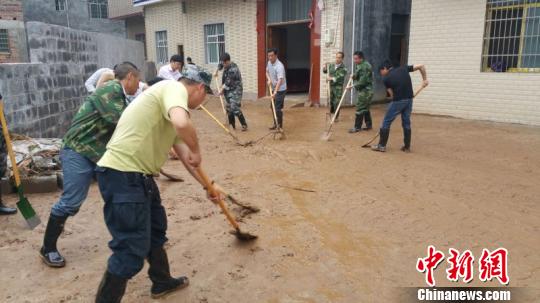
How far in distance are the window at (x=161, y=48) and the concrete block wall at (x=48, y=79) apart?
9.87 meters

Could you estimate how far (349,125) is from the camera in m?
9.04

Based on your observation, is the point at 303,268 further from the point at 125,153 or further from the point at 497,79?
the point at 497,79

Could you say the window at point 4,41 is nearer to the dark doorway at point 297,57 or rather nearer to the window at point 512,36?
the dark doorway at point 297,57

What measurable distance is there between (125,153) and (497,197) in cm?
394

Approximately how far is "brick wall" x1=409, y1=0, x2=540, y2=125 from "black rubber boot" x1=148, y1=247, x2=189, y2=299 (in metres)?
8.25

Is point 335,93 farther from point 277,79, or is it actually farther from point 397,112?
point 397,112

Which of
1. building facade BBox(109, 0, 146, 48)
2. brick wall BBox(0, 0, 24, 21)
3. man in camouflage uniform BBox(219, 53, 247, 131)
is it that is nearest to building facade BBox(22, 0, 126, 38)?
building facade BBox(109, 0, 146, 48)

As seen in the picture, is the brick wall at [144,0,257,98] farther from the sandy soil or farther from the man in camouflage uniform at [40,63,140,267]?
the man in camouflage uniform at [40,63,140,267]

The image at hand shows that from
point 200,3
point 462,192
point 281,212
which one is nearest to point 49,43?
point 281,212

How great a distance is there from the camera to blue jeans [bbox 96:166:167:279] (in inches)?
91.5

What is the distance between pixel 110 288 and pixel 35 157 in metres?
3.47

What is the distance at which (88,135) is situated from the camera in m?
3.14

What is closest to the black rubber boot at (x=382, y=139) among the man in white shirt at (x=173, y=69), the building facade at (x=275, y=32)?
the man in white shirt at (x=173, y=69)

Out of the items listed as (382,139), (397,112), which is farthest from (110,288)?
(397,112)
